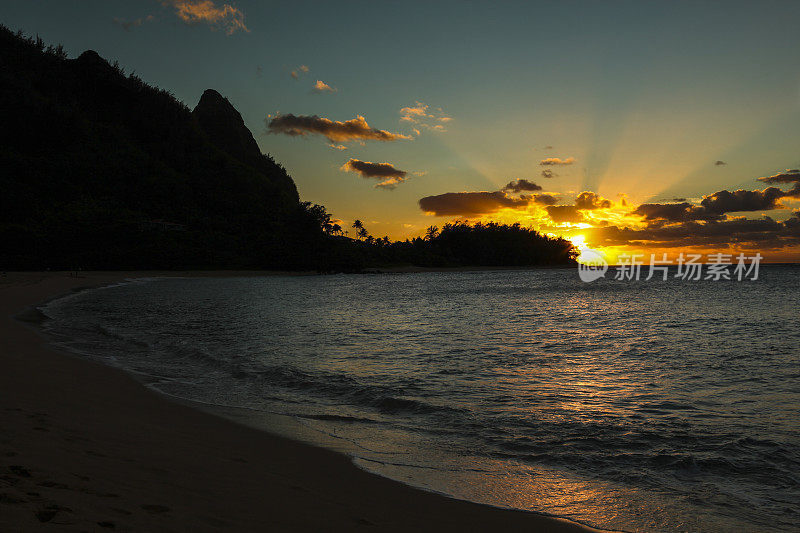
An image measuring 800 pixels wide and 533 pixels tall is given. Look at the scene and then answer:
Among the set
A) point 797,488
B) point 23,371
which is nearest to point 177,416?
point 23,371

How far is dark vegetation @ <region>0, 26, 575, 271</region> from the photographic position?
104625 millimetres

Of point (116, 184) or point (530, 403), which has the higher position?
point (116, 184)

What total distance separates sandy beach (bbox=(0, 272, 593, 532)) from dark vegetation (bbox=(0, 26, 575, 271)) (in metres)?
105

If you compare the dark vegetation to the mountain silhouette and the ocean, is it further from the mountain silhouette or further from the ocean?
the ocean

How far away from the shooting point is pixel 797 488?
651cm

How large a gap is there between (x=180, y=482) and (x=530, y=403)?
7808 mm

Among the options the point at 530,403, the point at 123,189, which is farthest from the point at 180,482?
the point at 123,189

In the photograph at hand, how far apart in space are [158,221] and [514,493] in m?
128

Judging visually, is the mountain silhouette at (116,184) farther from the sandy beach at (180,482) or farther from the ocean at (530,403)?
the sandy beach at (180,482)

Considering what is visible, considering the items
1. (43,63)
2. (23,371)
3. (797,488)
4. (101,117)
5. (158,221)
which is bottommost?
(23,371)

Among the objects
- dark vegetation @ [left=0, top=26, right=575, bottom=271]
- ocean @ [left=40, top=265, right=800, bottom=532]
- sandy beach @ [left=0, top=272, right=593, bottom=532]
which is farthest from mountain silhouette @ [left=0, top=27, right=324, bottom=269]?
sandy beach @ [left=0, top=272, right=593, bottom=532]

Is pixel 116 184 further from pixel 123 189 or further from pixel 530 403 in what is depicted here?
pixel 530 403

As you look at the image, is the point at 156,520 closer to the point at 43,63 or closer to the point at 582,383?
the point at 582,383

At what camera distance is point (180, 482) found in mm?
5289
